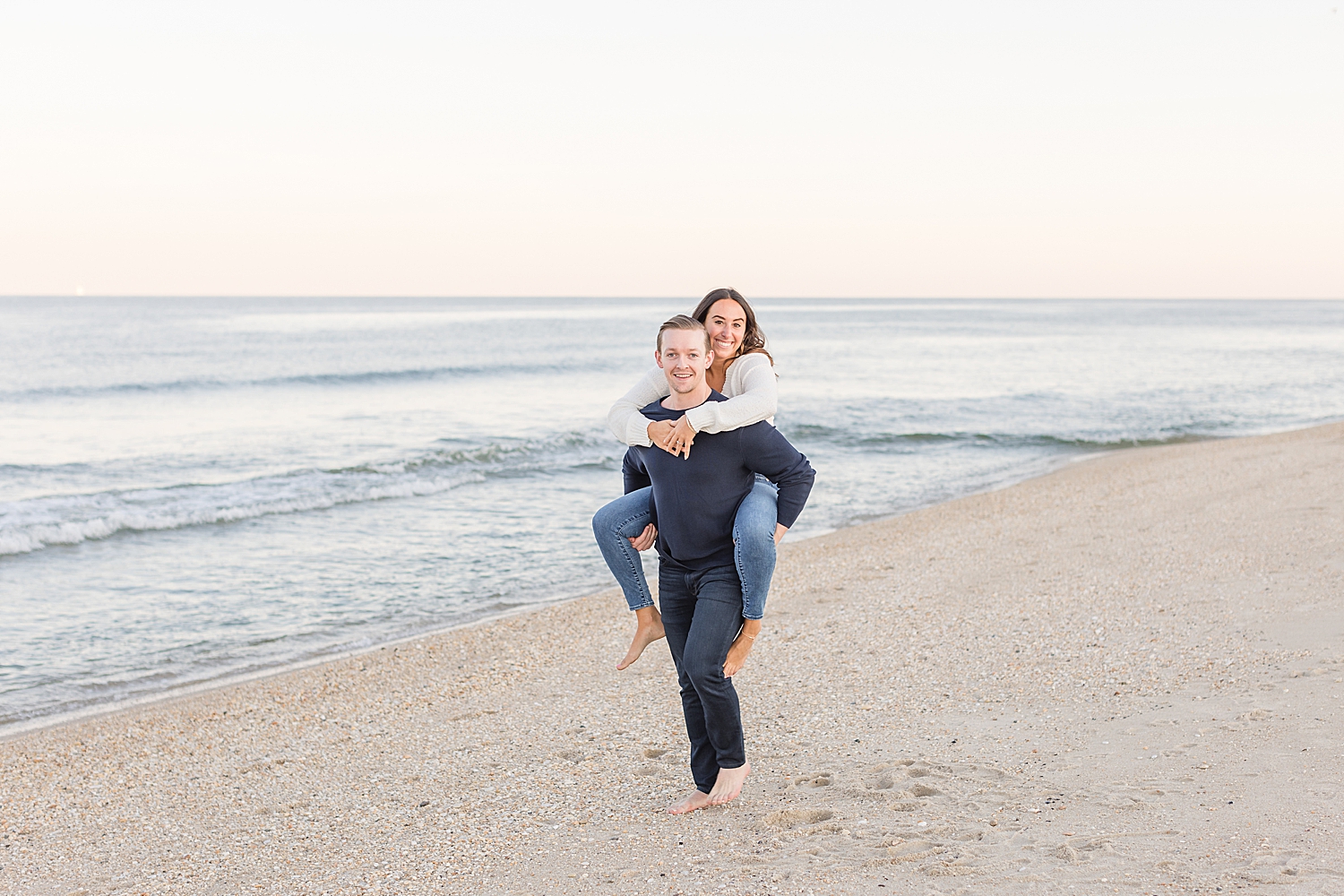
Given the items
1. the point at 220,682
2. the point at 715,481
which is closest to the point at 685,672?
the point at 715,481

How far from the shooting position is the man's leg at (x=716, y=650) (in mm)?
3865

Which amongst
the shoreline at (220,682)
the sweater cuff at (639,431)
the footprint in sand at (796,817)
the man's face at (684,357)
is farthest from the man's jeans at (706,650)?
the shoreline at (220,682)

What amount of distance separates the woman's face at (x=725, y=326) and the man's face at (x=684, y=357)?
16cm

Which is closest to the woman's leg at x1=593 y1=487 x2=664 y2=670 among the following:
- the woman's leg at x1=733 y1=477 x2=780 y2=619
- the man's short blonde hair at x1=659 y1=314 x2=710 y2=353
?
the woman's leg at x1=733 y1=477 x2=780 y2=619

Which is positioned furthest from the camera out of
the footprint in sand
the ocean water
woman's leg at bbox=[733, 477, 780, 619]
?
the ocean water

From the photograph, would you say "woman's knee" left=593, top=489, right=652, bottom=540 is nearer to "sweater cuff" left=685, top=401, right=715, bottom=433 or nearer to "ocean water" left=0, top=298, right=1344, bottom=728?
"sweater cuff" left=685, top=401, right=715, bottom=433

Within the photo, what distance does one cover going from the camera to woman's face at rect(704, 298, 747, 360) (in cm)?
386

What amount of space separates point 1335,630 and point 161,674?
807 cm

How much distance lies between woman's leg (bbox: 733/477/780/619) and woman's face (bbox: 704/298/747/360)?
22.4 inches

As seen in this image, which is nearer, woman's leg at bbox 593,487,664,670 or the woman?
the woman

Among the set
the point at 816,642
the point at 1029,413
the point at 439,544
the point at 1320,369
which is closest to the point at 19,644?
the point at 439,544

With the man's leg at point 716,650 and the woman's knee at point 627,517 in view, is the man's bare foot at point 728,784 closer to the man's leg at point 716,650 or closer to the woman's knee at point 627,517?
the man's leg at point 716,650

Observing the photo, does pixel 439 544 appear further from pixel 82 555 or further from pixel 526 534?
pixel 82 555

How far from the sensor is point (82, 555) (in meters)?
11.5
